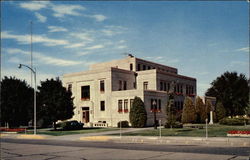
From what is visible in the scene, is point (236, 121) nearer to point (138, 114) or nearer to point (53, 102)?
point (138, 114)

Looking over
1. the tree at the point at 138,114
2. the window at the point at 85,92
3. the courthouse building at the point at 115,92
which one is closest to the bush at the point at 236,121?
the courthouse building at the point at 115,92

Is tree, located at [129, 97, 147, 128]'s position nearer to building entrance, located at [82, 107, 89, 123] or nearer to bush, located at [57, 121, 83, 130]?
bush, located at [57, 121, 83, 130]

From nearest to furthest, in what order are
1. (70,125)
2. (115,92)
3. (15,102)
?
1. (70,125)
2. (115,92)
3. (15,102)

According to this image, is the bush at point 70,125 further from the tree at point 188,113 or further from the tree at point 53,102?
the tree at point 188,113

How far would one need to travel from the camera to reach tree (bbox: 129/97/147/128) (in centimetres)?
4219

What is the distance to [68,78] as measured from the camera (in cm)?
5481

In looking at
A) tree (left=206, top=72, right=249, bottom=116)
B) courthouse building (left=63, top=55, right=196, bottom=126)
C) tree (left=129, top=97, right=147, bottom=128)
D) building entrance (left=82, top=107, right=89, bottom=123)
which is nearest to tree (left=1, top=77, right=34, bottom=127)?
courthouse building (left=63, top=55, right=196, bottom=126)

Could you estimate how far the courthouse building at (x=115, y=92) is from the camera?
153 ft

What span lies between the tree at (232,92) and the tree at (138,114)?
2636 cm

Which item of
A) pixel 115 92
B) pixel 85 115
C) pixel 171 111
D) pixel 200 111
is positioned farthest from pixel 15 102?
pixel 200 111

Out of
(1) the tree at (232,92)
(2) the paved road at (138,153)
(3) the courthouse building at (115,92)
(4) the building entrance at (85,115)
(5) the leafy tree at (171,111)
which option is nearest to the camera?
(2) the paved road at (138,153)

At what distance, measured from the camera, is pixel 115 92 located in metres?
48.1

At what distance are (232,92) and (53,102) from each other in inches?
1533

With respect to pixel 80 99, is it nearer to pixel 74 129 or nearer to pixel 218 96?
pixel 74 129
